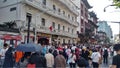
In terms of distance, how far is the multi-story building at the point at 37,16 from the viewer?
29.2 m

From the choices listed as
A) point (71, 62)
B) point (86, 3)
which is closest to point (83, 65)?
point (71, 62)

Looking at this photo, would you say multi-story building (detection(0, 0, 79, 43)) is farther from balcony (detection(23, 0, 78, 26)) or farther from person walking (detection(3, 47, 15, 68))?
person walking (detection(3, 47, 15, 68))

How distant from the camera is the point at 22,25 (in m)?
28.7

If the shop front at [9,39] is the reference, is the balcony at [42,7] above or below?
above

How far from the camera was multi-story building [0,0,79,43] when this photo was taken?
1150 inches

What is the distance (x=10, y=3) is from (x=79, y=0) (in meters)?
31.0

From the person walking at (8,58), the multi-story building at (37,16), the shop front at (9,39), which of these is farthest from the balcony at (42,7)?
the person walking at (8,58)

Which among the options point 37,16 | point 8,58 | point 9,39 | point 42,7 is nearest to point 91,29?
point 42,7

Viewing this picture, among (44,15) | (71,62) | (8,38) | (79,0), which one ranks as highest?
(79,0)

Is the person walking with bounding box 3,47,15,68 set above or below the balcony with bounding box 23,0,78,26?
below

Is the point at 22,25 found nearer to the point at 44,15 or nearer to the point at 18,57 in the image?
the point at 44,15

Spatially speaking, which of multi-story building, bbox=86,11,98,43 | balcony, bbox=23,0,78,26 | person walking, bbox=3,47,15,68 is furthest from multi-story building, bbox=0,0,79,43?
multi-story building, bbox=86,11,98,43

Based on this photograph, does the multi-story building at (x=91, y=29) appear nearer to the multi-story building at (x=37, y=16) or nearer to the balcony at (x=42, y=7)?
the multi-story building at (x=37, y=16)

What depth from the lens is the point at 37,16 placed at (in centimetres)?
3306
